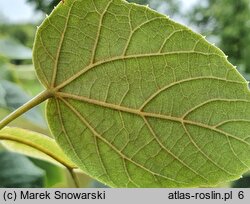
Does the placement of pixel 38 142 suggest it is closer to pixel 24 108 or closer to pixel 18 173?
pixel 24 108

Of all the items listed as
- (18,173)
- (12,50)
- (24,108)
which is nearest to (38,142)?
(24,108)

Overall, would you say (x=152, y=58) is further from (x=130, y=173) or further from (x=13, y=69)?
(x=13, y=69)

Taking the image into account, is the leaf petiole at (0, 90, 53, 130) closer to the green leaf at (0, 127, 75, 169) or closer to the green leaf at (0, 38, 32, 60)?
the green leaf at (0, 127, 75, 169)

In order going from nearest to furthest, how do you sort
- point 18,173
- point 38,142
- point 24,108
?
point 24,108
point 38,142
point 18,173

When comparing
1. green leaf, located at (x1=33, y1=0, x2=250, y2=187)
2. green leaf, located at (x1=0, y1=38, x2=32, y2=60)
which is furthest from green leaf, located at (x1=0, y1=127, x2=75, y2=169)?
green leaf, located at (x1=0, y1=38, x2=32, y2=60)

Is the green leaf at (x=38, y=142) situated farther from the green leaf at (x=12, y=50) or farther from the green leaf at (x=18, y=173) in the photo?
the green leaf at (x=12, y=50)

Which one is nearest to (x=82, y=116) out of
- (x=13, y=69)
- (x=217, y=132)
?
(x=217, y=132)
